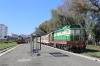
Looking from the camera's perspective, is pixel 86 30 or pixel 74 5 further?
pixel 86 30

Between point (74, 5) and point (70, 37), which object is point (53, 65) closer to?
point (70, 37)

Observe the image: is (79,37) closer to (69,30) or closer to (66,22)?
(69,30)

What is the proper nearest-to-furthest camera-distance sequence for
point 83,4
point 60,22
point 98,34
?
1. point 83,4
2. point 98,34
3. point 60,22

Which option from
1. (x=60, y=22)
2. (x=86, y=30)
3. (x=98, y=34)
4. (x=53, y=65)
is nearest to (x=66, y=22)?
(x=60, y=22)

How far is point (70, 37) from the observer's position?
99.0ft

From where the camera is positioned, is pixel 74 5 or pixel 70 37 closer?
pixel 70 37

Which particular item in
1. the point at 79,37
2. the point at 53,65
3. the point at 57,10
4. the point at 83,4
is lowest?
the point at 53,65

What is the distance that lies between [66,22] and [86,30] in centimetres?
665

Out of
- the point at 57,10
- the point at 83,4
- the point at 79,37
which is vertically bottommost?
the point at 79,37

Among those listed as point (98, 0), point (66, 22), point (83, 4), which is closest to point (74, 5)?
point (83, 4)

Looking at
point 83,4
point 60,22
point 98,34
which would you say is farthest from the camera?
point 60,22

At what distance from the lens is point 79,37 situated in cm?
3019

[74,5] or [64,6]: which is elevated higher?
[64,6]

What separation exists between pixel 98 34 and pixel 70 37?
105 feet
